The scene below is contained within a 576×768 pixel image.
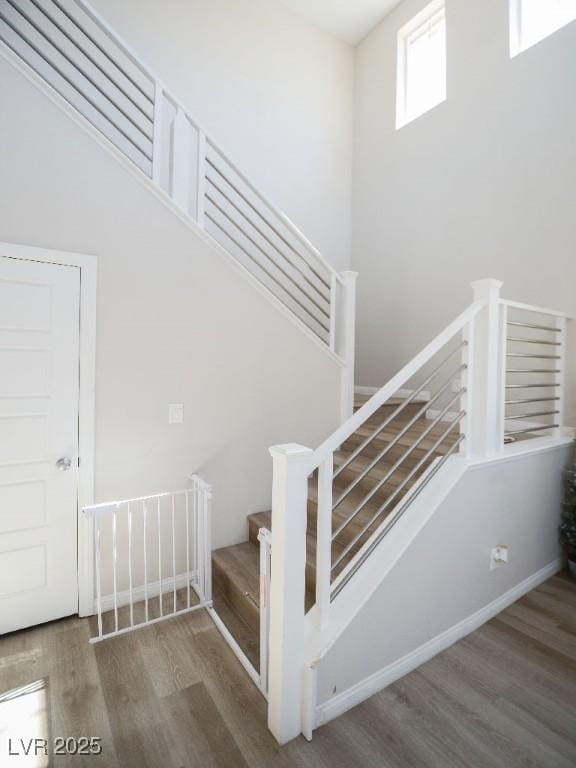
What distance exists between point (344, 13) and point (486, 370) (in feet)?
15.0

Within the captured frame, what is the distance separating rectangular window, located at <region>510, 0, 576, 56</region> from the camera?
2.96 m

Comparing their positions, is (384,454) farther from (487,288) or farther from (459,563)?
(487,288)

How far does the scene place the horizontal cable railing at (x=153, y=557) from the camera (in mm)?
2346

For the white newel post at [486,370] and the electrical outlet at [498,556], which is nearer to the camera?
the white newel post at [486,370]

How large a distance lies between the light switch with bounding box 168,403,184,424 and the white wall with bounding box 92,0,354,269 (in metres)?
2.43

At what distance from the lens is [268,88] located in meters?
4.11

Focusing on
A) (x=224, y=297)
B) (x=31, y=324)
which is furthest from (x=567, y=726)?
(x=31, y=324)

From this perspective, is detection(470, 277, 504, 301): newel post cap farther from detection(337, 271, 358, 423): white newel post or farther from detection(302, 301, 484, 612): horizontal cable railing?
detection(337, 271, 358, 423): white newel post

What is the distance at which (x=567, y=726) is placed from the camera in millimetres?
1625

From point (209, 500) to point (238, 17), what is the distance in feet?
15.1

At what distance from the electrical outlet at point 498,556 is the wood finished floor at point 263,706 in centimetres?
34

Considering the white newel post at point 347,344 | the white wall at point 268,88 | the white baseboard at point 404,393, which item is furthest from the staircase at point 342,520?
the white wall at point 268,88

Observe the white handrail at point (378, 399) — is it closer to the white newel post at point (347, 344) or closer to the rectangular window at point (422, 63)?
the white newel post at point (347, 344)

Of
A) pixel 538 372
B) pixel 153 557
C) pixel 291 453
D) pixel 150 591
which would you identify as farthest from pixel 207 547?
pixel 538 372
